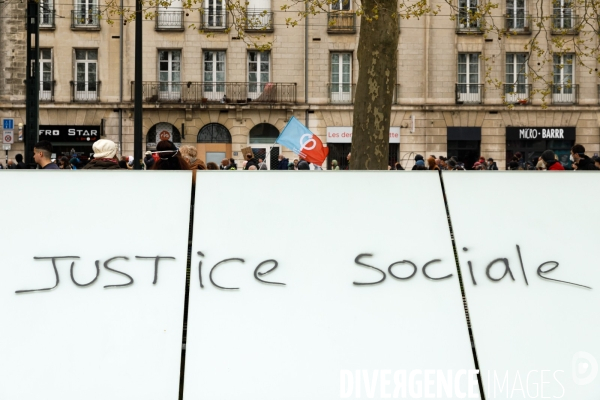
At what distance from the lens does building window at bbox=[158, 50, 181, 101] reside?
35812mm

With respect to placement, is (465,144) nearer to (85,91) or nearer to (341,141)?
(341,141)

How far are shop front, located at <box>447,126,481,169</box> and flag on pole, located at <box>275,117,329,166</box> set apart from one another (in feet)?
59.1

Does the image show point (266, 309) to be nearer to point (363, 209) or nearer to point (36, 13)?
point (363, 209)

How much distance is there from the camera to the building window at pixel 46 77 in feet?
116

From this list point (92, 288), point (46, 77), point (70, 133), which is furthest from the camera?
point (46, 77)

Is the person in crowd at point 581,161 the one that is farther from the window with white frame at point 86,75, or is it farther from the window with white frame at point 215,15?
the window with white frame at point 86,75

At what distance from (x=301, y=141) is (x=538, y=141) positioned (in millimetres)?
20194

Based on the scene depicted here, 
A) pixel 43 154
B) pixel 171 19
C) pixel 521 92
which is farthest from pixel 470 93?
pixel 43 154

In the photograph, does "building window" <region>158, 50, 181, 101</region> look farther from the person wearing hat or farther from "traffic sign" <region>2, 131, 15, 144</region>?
the person wearing hat

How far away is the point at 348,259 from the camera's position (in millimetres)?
3191

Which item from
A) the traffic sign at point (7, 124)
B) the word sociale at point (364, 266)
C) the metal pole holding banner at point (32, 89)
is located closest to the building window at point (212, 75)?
the traffic sign at point (7, 124)

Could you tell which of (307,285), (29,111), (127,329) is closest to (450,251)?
(307,285)

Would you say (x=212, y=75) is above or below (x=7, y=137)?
above

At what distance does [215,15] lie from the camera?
36.1m
